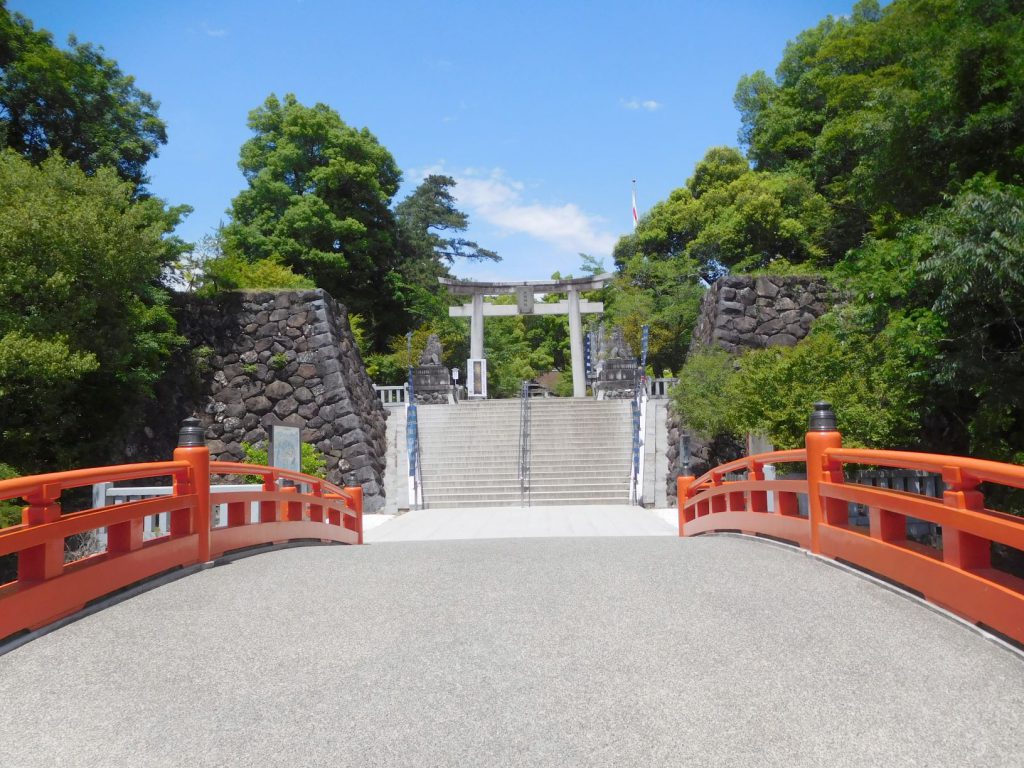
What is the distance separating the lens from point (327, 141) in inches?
1178

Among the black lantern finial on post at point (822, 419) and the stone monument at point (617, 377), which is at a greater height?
the stone monument at point (617, 377)

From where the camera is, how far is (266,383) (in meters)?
17.6

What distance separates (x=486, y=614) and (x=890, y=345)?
8.96m

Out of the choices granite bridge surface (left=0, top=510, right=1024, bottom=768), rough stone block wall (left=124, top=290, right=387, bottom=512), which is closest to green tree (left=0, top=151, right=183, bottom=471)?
rough stone block wall (left=124, top=290, right=387, bottom=512)

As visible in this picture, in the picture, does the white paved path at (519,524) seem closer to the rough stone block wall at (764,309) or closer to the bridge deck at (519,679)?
the rough stone block wall at (764,309)

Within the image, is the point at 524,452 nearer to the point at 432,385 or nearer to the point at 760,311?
the point at 432,385

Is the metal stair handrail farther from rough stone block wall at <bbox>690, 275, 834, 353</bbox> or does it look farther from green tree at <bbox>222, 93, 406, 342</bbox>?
green tree at <bbox>222, 93, 406, 342</bbox>

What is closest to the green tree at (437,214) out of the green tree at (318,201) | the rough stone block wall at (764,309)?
the green tree at (318,201)

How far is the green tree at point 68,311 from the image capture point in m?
12.1

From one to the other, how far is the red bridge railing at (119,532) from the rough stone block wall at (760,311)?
43.0 ft

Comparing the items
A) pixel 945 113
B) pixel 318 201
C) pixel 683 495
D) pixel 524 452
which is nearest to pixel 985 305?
pixel 683 495

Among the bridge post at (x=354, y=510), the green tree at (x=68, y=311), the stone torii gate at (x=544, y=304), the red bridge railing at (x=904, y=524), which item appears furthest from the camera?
the stone torii gate at (x=544, y=304)

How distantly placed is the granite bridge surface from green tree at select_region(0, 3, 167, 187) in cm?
1601

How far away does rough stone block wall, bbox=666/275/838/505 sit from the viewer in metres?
18.4
